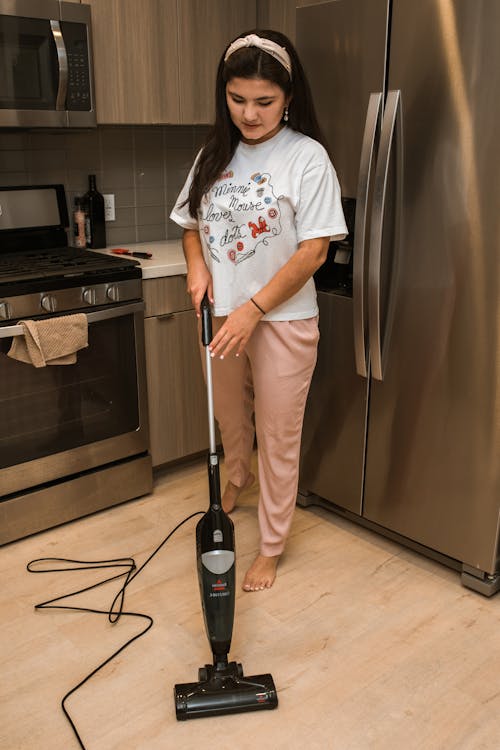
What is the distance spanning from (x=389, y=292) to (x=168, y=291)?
0.86 metres

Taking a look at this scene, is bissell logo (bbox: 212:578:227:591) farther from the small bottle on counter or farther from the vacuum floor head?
the small bottle on counter

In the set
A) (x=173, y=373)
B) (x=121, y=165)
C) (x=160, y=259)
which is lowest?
(x=173, y=373)

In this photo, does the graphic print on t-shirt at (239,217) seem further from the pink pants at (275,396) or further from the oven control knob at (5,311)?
the oven control knob at (5,311)

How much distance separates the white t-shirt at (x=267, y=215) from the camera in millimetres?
1858

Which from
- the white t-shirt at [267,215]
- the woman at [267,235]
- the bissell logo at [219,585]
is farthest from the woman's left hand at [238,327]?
the bissell logo at [219,585]

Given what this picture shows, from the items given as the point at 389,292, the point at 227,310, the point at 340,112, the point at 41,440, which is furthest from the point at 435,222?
the point at 41,440

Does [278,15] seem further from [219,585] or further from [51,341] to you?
[219,585]

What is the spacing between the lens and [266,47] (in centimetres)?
177

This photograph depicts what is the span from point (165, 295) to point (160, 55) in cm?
90

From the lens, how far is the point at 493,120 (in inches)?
70.5

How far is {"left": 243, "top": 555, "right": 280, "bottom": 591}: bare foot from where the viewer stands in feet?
7.00

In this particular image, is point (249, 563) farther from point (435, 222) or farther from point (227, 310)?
point (435, 222)

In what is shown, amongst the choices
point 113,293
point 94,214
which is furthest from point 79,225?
point 113,293

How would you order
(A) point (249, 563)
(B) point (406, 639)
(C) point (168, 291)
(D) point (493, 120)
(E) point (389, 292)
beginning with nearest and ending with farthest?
(D) point (493, 120) → (B) point (406, 639) → (E) point (389, 292) → (A) point (249, 563) → (C) point (168, 291)
